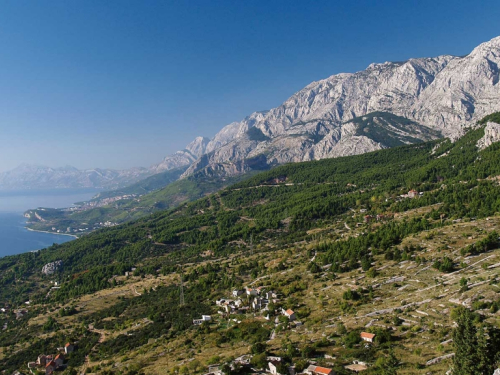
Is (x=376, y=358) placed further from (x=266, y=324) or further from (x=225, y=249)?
(x=225, y=249)

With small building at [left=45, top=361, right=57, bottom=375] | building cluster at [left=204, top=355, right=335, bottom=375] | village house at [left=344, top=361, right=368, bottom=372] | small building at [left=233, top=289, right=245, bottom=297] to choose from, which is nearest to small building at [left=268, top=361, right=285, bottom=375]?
building cluster at [left=204, top=355, right=335, bottom=375]

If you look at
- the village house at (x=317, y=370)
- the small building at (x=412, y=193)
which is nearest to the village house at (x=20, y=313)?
the village house at (x=317, y=370)

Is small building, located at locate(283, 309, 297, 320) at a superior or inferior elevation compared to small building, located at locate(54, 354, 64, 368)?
superior

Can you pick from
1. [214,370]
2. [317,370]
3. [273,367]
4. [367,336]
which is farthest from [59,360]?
[367,336]

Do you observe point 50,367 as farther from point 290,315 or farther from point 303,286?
point 303,286

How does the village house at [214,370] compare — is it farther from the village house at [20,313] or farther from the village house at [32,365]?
the village house at [20,313]

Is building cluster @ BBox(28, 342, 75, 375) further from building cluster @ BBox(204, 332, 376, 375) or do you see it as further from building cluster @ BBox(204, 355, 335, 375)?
building cluster @ BBox(204, 355, 335, 375)
